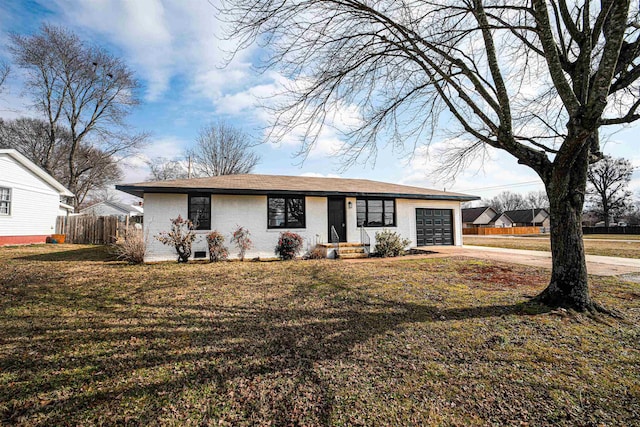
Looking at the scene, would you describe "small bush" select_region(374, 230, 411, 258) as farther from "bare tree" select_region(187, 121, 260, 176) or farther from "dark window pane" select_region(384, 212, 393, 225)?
"bare tree" select_region(187, 121, 260, 176)

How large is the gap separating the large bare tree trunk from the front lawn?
0.39 metres

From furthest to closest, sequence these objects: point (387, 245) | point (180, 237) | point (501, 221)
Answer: point (501, 221) < point (387, 245) < point (180, 237)

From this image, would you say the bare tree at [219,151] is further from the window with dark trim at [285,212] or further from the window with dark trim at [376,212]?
the window with dark trim at [376,212]

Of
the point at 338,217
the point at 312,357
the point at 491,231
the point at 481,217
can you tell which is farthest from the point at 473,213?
the point at 312,357

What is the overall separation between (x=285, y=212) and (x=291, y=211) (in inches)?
10.4

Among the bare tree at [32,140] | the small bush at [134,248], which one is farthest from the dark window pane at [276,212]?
the bare tree at [32,140]

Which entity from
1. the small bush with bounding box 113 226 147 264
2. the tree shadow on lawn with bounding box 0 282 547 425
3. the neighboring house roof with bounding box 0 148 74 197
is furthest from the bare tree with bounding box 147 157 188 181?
the tree shadow on lawn with bounding box 0 282 547 425

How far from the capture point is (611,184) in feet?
127

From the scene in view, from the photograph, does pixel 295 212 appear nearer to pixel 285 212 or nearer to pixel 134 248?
pixel 285 212

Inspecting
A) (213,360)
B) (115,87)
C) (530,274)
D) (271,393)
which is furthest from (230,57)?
(115,87)

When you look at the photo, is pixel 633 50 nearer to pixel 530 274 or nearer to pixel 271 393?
pixel 530 274

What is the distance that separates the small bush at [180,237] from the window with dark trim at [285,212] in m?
2.91

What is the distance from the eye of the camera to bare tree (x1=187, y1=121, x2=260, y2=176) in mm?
26547

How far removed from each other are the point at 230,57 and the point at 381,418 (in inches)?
203
